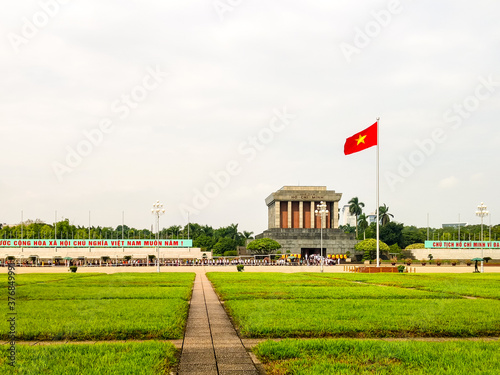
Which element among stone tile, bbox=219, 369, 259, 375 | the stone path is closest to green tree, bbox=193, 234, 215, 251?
the stone path

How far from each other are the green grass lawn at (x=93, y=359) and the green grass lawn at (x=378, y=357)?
175 centimetres

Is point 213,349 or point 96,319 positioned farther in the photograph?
point 96,319

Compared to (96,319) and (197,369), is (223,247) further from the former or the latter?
(197,369)

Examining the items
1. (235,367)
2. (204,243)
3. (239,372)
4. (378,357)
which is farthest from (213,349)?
(204,243)

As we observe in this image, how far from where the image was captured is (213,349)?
9.56 metres

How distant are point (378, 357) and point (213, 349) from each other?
3.01 meters

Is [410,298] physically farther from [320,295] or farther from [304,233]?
[304,233]

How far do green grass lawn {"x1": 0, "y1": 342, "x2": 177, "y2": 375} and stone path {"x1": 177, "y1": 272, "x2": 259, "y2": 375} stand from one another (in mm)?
364

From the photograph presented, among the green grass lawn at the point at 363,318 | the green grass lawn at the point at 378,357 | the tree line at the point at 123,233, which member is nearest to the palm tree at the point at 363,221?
the tree line at the point at 123,233

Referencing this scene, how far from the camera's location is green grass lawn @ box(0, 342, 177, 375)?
7559 millimetres

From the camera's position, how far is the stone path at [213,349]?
7.98 metres

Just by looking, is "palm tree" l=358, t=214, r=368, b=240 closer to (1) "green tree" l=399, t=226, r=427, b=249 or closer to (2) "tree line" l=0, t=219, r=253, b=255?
(1) "green tree" l=399, t=226, r=427, b=249

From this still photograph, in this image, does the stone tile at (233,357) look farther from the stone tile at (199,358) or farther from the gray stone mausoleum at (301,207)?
the gray stone mausoleum at (301,207)

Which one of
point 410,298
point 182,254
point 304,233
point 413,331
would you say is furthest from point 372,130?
point 304,233
